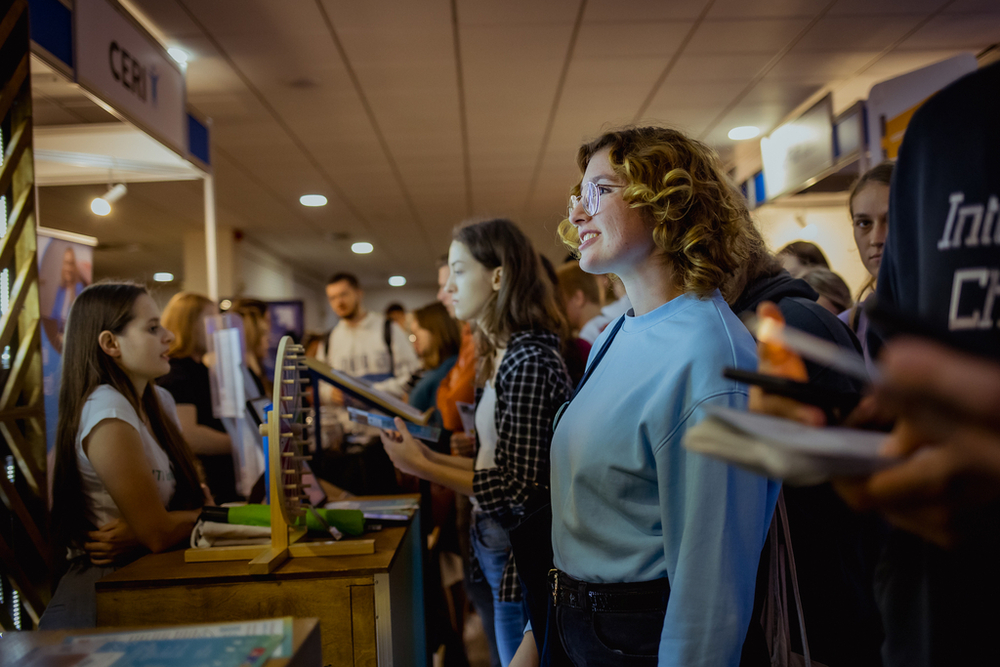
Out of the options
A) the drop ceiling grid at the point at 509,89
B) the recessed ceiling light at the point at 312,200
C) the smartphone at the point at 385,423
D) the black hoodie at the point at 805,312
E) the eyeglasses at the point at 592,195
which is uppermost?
the recessed ceiling light at the point at 312,200

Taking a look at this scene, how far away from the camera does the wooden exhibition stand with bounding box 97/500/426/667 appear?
1296 mm

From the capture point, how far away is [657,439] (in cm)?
94

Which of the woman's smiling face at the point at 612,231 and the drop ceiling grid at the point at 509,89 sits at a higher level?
the drop ceiling grid at the point at 509,89

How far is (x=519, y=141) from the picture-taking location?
559cm

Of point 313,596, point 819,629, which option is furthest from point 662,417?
point 313,596

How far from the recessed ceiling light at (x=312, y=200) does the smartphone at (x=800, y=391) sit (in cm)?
720

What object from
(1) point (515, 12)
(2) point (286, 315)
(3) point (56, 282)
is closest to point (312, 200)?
(2) point (286, 315)

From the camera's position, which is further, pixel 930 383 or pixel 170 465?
pixel 170 465

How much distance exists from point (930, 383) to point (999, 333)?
0.69 feet

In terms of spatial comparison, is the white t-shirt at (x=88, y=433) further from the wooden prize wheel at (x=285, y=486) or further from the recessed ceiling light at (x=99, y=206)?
the recessed ceiling light at (x=99, y=206)

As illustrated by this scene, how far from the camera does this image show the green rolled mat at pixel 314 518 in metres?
1.50

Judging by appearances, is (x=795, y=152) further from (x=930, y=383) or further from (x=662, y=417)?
(x=930, y=383)

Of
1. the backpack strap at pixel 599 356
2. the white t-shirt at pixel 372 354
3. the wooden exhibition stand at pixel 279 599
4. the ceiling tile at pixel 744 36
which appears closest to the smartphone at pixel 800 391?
the backpack strap at pixel 599 356

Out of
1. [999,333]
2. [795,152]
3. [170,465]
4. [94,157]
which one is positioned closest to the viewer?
[999,333]
